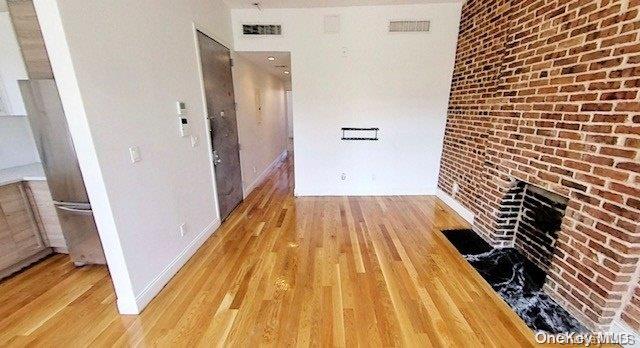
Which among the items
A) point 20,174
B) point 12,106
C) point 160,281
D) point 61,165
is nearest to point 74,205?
point 61,165

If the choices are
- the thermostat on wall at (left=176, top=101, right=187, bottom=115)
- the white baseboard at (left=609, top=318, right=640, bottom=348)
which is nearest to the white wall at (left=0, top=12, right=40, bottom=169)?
the thermostat on wall at (left=176, top=101, right=187, bottom=115)

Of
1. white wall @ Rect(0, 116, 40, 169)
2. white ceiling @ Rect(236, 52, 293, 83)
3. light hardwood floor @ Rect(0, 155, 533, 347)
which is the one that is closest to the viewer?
light hardwood floor @ Rect(0, 155, 533, 347)

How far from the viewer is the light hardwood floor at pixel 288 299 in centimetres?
159

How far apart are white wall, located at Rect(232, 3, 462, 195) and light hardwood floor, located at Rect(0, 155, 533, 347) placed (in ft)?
4.47

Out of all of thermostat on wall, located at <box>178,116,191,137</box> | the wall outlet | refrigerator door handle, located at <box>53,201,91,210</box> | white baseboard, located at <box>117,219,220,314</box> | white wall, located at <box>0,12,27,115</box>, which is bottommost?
white baseboard, located at <box>117,219,220,314</box>

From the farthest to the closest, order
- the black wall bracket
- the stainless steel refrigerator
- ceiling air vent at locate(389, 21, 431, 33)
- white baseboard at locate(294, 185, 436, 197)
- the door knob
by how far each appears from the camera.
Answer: white baseboard at locate(294, 185, 436, 197) < the black wall bracket < ceiling air vent at locate(389, 21, 431, 33) < the door knob < the stainless steel refrigerator

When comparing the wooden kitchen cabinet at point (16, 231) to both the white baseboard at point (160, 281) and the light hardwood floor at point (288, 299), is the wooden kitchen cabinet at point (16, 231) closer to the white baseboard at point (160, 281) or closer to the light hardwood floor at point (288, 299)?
the light hardwood floor at point (288, 299)

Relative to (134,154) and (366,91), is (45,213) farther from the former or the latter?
(366,91)

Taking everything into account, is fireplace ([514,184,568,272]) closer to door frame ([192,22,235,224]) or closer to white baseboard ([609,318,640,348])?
white baseboard ([609,318,640,348])

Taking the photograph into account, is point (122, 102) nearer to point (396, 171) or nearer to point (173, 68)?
point (173, 68)

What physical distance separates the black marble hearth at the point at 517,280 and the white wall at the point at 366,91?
1.51 meters

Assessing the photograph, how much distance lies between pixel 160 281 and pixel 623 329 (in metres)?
3.25

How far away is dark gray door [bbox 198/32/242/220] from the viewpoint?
2852 millimetres

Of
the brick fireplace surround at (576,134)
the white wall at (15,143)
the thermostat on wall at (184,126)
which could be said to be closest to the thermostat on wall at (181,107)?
the thermostat on wall at (184,126)
